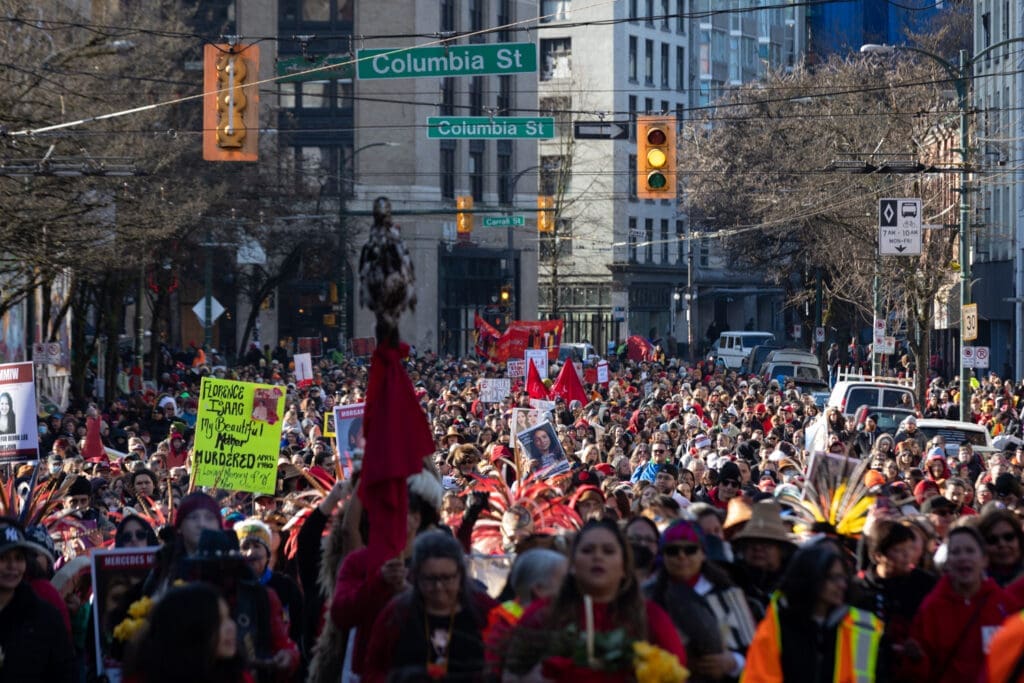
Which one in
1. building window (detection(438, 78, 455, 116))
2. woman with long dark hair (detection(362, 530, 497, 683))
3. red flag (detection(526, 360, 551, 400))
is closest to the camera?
woman with long dark hair (detection(362, 530, 497, 683))

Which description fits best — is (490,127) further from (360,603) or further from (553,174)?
(553,174)

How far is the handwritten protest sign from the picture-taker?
14.5 metres

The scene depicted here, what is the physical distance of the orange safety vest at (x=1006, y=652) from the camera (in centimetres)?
626

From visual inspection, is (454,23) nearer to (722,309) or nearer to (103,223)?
(722,309)

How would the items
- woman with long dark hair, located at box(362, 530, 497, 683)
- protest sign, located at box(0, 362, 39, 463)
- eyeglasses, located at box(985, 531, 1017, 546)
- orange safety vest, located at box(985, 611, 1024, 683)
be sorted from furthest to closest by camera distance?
protest sign, located at box(0, 362, 39, 463) < eyeglasses, located at box(985, 531, 1017, 546) < woman with long dark hair, located at box(362, 530, 497, 683) < orange safety vest, located at box(985, 611, 1024, 683)

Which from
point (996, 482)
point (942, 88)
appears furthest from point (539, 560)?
point (942, 88)

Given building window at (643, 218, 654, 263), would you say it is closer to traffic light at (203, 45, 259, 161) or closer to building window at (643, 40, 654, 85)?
building window at (643, 40, 654, 85)

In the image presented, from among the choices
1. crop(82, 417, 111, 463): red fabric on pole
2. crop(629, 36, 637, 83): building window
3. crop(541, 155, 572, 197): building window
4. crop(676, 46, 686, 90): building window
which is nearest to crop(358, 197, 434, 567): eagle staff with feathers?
crop(82, 417, 111, 463): red fabric on pole

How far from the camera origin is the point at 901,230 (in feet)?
108

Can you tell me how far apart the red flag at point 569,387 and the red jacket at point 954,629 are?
857 inches

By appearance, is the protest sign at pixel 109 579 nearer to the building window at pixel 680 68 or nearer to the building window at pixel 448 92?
the building window at pixel 448 92

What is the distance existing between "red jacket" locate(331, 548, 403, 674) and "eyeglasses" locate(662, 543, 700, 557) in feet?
3.56

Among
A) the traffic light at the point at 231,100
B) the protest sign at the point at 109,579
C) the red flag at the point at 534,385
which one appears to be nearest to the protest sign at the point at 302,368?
the red flag at the point at 534,385

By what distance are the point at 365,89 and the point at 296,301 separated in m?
8.67
